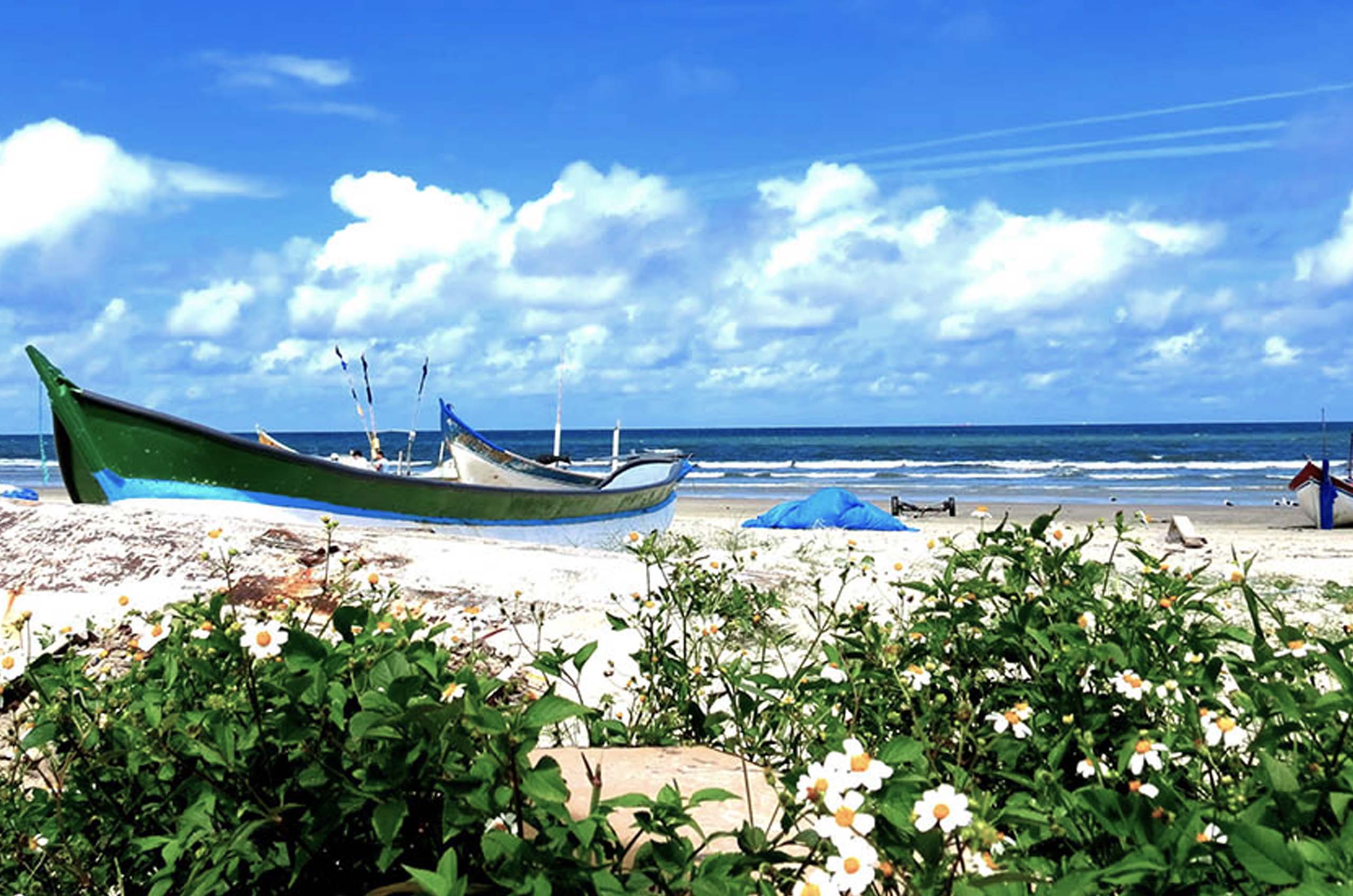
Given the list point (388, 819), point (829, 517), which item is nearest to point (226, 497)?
point (388, 819)

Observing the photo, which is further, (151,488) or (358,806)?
(151,488)

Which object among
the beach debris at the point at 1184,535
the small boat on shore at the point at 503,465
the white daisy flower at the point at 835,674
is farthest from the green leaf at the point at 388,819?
the beach debris at the point at 1184,535

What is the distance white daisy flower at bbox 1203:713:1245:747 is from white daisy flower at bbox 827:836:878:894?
873mm

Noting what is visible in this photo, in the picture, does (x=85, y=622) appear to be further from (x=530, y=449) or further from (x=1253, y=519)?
(x=530, y=449)

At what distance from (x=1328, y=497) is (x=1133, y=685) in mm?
25980

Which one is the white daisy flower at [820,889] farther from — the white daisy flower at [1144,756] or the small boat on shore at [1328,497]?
the small boat on shore at [1328,497]

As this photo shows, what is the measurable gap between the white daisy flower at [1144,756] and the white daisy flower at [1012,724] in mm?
312

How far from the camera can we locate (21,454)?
263ft

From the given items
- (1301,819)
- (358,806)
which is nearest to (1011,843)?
(1301,819)

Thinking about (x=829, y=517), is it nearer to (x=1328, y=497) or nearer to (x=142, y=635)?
(x=1328, y=497)

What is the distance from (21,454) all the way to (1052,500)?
73.7 metres

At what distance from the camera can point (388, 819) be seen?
5.04ft

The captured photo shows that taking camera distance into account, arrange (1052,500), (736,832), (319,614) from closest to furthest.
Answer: (736,832)
(319,614)
(1052,500)

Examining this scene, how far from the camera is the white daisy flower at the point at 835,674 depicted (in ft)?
7.64
